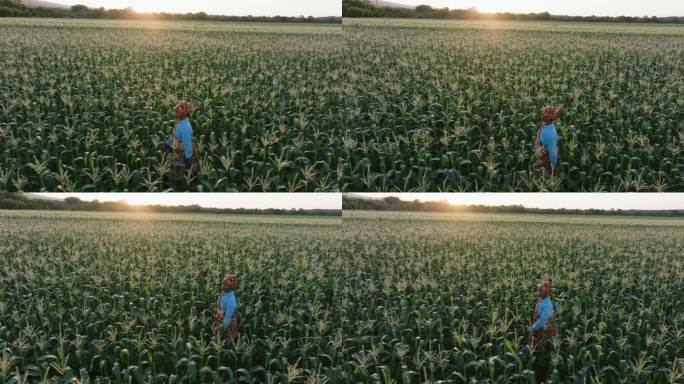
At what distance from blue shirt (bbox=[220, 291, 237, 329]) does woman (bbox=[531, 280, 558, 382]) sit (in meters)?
3.45

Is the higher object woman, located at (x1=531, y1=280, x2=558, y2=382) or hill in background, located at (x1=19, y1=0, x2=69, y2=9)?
hill in background, located at (x1=19, y1=0, x2=69, y2=9)

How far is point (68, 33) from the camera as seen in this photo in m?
11.4

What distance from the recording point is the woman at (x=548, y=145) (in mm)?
7598

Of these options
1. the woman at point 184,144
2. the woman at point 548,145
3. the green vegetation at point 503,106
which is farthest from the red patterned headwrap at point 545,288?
the woman at point 184,144

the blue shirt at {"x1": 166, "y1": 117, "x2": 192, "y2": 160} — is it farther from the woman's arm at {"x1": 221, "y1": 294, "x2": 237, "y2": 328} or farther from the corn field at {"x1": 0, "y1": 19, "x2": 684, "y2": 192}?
the woman's arm at {"x1": 221, "y1": 294, "x2": 237, "y2": 328}

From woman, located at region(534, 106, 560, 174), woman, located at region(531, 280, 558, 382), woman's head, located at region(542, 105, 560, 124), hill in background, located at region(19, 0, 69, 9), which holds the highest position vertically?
hill in background, located at region(19, 0, 69, 9)

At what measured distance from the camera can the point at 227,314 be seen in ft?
25.4

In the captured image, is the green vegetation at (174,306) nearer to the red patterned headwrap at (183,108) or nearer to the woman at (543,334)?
the red patterned headwrap at (183,108)

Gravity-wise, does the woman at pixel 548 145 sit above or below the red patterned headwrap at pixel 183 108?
below

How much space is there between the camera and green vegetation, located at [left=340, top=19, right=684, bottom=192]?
7.72 metres

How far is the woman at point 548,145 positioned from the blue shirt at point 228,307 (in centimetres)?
370

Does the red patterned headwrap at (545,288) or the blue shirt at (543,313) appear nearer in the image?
the blue shirt at (543,313)

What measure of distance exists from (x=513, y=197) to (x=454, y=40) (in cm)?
259

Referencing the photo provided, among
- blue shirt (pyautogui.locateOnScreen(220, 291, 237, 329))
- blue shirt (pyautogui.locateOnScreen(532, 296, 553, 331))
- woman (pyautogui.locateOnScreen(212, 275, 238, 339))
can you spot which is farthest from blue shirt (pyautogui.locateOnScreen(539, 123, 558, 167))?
blue shirt (pyautogui.locateOnScreen(220, 291, 237, 329))
